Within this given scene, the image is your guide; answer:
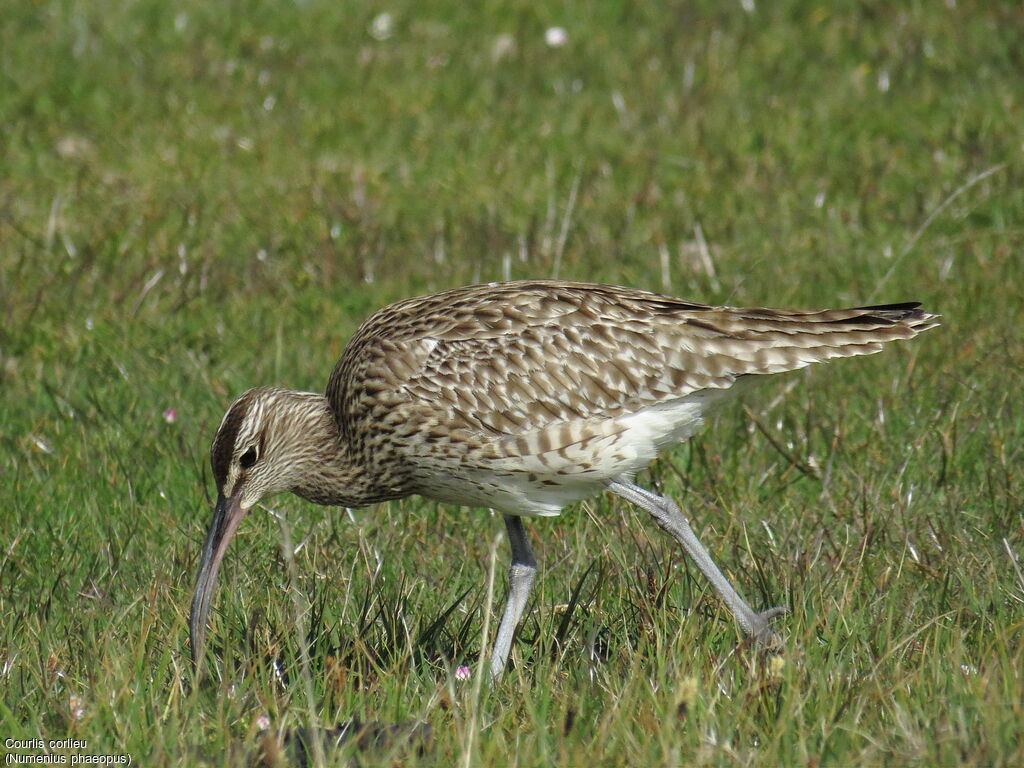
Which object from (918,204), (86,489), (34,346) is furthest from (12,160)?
(918,204)

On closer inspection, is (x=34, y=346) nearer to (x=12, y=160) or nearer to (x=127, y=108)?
(x=12, y=160)

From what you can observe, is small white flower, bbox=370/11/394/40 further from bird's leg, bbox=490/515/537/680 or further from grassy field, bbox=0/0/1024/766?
bird's leg, bbox=490/515/537/680

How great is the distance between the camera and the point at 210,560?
5.30 m

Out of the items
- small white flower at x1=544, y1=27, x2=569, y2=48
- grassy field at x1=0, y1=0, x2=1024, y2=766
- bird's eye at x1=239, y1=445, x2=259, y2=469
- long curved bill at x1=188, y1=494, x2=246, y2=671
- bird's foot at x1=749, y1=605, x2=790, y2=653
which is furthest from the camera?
small white flower at x1=544, y1=27, x2=569, y2=48

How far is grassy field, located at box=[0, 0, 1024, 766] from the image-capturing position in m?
4.45

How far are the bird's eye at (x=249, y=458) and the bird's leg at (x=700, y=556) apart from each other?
3.97 feet

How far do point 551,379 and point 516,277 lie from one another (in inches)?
124

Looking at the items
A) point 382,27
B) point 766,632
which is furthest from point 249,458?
point 382,27

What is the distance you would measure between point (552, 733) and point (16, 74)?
8012 millimetres

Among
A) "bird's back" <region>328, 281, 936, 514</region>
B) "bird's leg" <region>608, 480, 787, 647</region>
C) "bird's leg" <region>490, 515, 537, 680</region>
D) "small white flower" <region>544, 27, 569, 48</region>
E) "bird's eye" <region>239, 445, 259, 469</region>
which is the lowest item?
"bird's leg" <region>490, 515, 537, 680</region>

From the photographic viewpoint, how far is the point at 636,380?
5.42 meters

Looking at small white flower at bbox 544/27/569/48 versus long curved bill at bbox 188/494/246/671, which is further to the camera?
small white flower at bbox 544/27/569/48

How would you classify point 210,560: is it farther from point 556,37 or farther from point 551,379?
point 556,37

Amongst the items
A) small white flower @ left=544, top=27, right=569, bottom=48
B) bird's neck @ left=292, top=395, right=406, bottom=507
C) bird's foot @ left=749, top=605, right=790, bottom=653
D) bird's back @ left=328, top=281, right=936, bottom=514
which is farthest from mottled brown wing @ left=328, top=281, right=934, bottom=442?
small white flower @ left=544, top=27, right=569, bottom=48
